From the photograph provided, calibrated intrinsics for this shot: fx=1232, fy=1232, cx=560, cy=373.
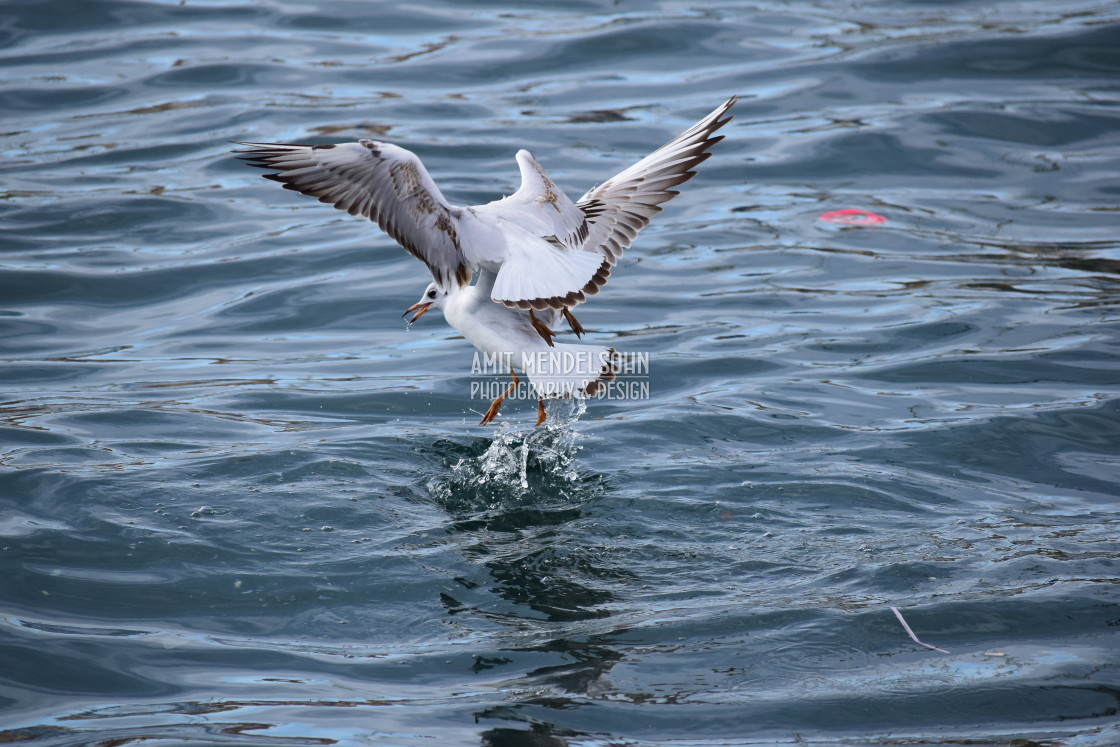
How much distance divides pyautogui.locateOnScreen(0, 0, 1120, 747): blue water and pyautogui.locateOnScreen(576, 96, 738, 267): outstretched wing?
1.15 m

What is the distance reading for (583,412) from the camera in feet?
25.5

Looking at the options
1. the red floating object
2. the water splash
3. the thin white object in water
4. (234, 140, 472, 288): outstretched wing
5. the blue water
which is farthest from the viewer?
the red floating object

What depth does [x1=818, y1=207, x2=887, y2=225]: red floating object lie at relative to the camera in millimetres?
11398

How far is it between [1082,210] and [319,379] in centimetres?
731

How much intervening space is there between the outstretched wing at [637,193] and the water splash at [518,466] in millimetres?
1056

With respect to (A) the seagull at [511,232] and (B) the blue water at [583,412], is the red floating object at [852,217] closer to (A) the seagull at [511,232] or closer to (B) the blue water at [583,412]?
(B) the blue water at [583,412]

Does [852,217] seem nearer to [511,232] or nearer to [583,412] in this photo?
[583,412]

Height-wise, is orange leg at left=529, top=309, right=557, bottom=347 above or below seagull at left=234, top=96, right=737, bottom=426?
below

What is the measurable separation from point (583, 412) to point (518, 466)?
831 millimetres

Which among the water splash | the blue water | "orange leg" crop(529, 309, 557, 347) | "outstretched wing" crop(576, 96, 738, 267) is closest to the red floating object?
the blue water

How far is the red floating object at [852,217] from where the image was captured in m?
11.4

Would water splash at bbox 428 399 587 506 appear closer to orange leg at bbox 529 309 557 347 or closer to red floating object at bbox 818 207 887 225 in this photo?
orange leg at bbox 529 309 557 347

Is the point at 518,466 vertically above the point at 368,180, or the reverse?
the point at 368,180

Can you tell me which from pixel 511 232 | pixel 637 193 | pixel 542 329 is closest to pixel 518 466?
pixel 542 329
